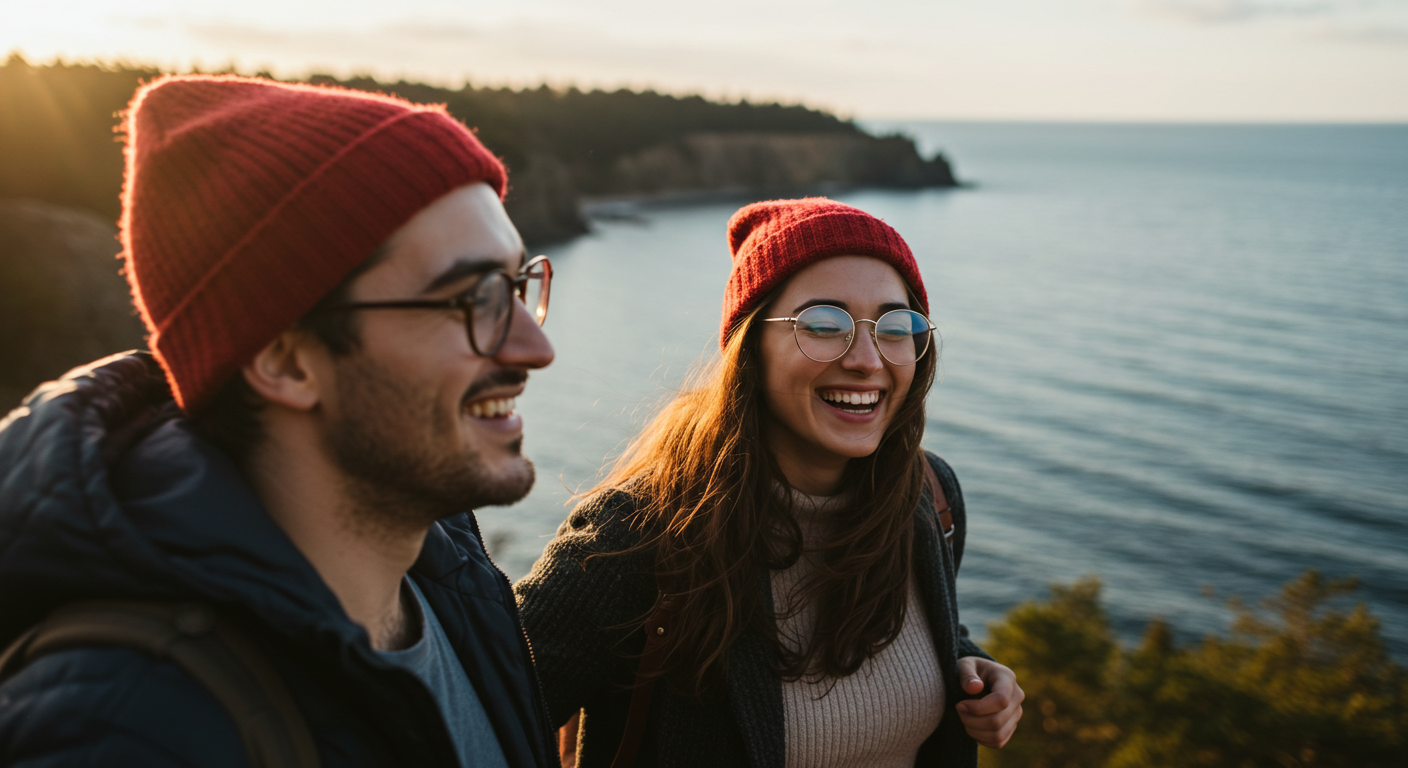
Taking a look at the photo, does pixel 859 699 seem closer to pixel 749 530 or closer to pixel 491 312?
pixel 749 530

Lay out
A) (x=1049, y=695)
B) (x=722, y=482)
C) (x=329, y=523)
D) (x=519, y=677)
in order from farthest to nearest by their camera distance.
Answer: (x=1049, y=695)
(x=722, y=482)
(x=519, y=677)
(x=329, y=523)

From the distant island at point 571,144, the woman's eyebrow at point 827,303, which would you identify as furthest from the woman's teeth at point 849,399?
the distant island at point 571,144

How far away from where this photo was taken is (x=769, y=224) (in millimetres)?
2840

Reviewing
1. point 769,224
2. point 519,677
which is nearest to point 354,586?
point 519,677

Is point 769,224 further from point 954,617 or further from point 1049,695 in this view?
point 1049,695

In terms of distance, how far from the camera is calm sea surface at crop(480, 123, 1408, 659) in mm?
22094

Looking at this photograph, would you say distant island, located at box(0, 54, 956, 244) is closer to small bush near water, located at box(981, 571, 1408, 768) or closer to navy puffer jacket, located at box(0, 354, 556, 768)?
navy puffer jacket, located at box(0, 354, 556, 768)

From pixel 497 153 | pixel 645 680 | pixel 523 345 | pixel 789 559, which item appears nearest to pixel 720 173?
pixel 497 153

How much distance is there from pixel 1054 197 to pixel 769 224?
118390mm

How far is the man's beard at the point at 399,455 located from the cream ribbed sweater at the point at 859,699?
124 cm

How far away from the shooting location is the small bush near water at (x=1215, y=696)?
6957mm

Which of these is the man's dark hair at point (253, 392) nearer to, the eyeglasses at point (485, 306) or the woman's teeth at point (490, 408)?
the eyeglasses at point (485, 306)

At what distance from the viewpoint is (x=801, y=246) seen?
2.67 metres

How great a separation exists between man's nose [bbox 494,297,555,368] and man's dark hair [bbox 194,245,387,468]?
279 mm
